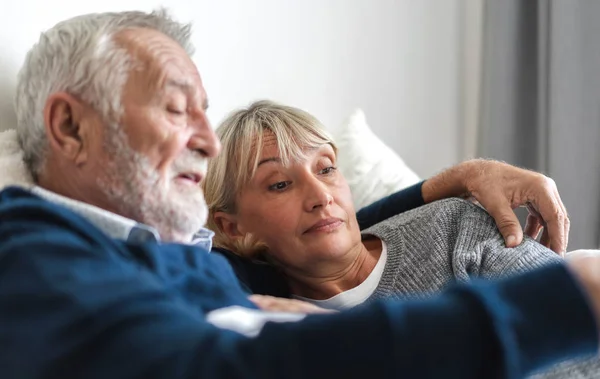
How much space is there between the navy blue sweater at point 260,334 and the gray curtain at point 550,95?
1749 mm

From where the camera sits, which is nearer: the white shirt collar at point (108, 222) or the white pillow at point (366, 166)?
the white shirt collar at point (108, 222)

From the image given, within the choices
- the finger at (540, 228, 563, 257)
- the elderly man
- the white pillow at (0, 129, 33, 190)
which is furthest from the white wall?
the finger at (540, 228, 563, 257)

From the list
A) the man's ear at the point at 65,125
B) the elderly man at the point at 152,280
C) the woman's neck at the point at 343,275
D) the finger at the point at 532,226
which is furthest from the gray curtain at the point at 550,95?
the man's ear at the point at 65,125

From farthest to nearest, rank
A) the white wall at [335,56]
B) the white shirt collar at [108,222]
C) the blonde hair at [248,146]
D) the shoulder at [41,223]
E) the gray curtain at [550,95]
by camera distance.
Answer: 1. the gray curtain at [550,95]
2. the white wall at [335,56]
3. the blonde hair at [248,146]
4. the white shirt collar at [108,222]
5. the shoulder at [41,223]

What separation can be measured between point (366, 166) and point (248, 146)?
553 millimetres

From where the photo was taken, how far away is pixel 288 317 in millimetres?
905

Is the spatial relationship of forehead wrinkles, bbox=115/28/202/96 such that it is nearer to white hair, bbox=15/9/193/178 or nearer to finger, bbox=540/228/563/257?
white hair, bbox=15/9/193/178

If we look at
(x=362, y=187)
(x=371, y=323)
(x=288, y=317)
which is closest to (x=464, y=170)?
(x=362, y=187)

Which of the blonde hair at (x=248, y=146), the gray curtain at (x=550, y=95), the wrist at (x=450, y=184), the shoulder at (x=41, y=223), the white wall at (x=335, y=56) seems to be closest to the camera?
the shoulder at (x=41, y=223)

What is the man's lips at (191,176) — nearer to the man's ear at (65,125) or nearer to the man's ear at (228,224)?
the man's ear at (65,125)

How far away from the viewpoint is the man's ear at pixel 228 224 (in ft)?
5.13

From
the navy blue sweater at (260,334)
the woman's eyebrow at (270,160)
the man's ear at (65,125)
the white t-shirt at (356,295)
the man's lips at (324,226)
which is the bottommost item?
the white t-shirt at (356,295)

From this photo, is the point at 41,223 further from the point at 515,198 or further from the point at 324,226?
the point at 515,198

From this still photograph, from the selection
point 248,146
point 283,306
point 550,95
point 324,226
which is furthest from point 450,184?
point 550,95
